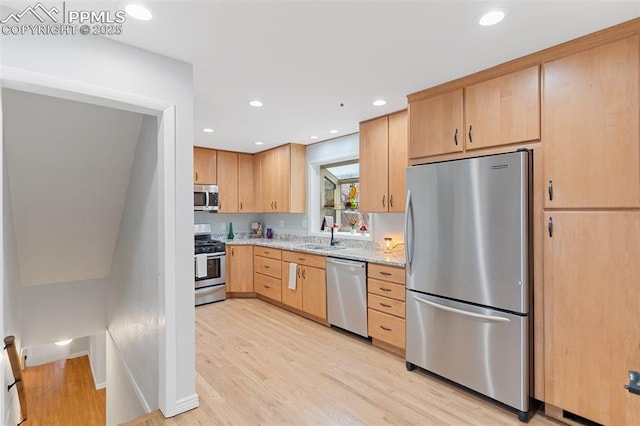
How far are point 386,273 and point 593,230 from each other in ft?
5.33

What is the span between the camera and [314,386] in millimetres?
2535

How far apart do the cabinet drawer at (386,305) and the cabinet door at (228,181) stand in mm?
3184

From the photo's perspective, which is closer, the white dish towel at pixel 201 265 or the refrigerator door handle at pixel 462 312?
the refrigerator door handle at pixel 462 312

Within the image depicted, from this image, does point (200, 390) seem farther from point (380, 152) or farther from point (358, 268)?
point (380, 152)

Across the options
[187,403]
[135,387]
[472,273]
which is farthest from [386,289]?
[135,387]

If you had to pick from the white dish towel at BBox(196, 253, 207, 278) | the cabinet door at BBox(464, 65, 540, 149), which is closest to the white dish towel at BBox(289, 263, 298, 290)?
the white dish towel at BBox(196, 253, 207, 278)

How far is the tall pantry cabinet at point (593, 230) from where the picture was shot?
5.85 ft

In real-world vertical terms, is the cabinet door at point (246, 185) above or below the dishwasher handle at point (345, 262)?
above

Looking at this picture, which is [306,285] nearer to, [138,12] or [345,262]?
[345,262]

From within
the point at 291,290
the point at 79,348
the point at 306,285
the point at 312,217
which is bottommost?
the point at 79,348

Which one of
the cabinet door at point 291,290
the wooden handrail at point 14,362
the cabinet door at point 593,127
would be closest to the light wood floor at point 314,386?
the cabinet door at point 291,290

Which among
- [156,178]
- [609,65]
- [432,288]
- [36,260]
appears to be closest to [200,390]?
[156,178]

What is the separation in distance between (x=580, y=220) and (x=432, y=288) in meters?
1.10

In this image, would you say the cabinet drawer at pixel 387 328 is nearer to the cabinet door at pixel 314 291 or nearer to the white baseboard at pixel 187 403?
the cabinet door at pixel 314 291
